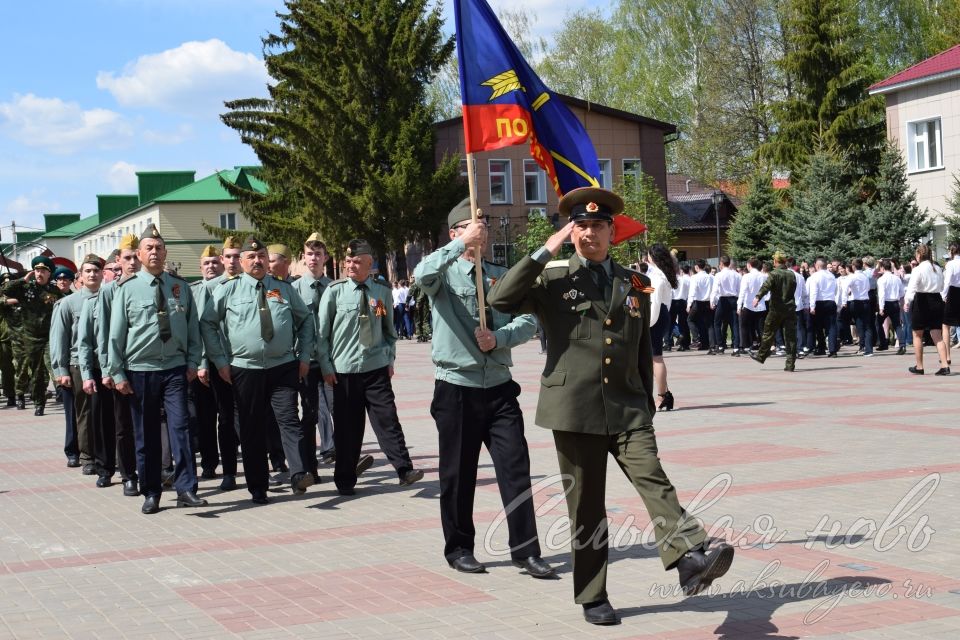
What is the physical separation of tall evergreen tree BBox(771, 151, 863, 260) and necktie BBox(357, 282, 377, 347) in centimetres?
2790

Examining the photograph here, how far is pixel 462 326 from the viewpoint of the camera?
7277mm

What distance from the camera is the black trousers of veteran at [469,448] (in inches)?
278

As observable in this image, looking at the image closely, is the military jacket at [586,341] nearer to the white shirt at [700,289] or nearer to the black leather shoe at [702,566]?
the black leather shoe at [702,566]

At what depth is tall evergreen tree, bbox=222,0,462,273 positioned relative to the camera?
43.5 metres

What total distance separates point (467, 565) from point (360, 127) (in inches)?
1503

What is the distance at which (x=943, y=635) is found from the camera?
5.39m

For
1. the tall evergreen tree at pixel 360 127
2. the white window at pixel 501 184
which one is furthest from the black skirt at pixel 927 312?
the white window at pixel 501 184

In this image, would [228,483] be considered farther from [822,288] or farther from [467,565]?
[822,288]

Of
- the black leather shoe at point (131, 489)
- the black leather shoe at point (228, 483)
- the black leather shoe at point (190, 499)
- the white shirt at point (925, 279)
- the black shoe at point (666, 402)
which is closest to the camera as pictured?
the black leather shoe at point (190, 499)

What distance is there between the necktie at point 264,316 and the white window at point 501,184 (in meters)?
43.1

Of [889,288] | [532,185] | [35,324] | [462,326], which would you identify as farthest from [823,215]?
[462,326]

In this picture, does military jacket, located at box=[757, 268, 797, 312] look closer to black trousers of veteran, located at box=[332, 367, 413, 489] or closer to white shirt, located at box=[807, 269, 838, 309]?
white shirt, located at box=[807, 269, 838, 309]

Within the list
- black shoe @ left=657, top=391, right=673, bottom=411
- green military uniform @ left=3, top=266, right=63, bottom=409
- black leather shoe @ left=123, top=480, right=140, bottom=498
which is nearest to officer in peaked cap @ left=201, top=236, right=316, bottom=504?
black leather shoe @ left=123, top=480, right=140, bottom=498

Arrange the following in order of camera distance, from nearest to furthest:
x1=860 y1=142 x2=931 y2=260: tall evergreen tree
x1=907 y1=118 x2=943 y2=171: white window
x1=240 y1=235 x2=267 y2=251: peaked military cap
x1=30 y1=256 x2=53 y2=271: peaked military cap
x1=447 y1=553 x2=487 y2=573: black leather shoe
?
x1=447 y1=553 x2=487 y2=573: black leather shoe, x1=240 y1=235 x2=267 y2=251: peaked military cap, x1=30 y1=256 x2=53 y2=271: peaked military cap, x1=860 y1=142 x2=931 y2=260: tall evergreen tree, x1=907 y1=118 x2=943 y2=171: white window
